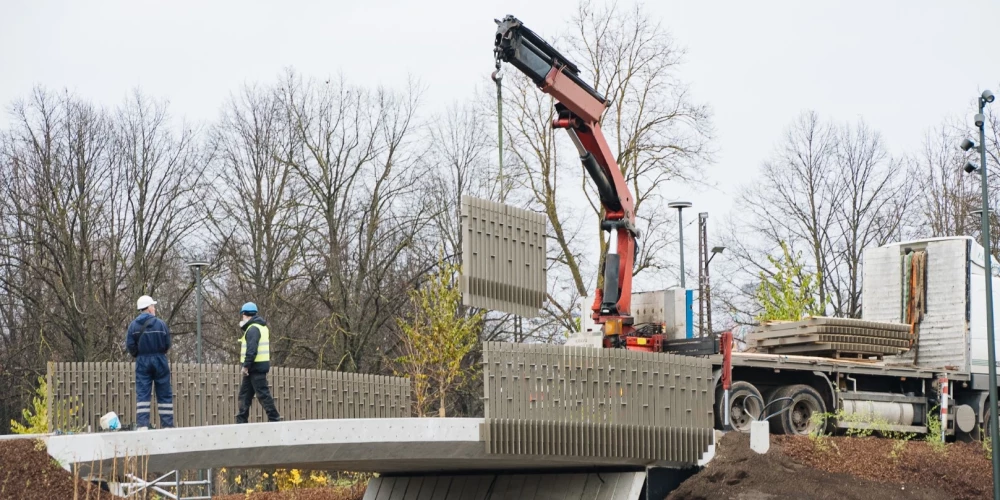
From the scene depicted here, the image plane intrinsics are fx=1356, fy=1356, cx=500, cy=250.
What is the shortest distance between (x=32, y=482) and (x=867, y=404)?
1471cm

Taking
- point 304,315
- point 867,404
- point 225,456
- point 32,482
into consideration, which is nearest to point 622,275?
point 867,404

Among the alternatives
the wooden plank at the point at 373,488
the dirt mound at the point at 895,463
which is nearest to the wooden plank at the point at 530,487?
the wooden plank at the point at 373,488

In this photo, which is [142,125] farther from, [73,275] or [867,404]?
[867,404]

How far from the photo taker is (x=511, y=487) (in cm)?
2238

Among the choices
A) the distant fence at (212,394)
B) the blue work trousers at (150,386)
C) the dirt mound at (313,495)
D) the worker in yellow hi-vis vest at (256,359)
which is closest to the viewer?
the blue work trousers at (150,386)

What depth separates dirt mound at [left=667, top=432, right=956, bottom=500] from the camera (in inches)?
780

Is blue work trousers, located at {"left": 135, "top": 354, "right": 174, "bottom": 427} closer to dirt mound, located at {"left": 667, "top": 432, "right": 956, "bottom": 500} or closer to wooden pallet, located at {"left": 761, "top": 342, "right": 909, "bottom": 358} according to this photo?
dirt mound, located at {"left": 667, "top": 432, "right": 956, "bottom": 500}

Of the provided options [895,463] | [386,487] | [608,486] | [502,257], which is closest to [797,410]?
[895,463]

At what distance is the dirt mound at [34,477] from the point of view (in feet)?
49.4

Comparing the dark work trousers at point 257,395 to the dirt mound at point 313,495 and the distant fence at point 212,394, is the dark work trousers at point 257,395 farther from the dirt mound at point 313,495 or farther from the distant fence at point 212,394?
the dirt mound at point 313,495

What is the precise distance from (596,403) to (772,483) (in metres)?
2.96

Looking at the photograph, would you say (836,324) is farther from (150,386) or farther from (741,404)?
(150,386)

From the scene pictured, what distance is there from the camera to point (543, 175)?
39969 millimetres

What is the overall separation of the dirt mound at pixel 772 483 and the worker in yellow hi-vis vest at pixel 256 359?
6481mm
